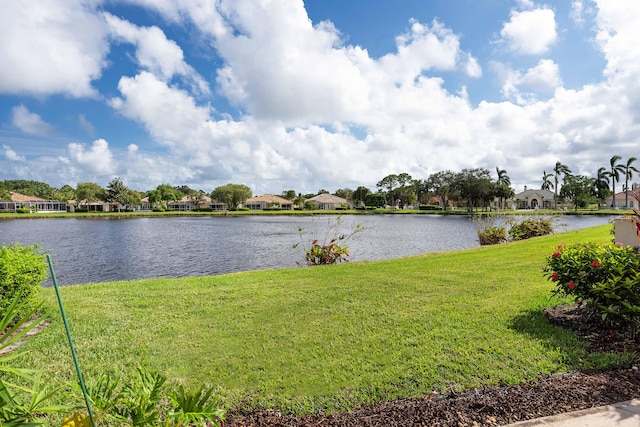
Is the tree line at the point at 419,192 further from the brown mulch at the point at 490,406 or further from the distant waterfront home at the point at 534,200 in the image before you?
the brown mulch at the point at 490,406

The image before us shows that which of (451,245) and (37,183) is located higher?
(37,183)

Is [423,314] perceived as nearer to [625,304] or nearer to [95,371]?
[625,304]

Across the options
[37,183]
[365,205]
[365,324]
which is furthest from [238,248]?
[37,183]

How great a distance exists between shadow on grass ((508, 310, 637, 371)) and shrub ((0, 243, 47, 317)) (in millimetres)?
6637

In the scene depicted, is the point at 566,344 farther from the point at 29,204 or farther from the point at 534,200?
the point at 29,204

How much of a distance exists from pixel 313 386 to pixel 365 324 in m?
1.82

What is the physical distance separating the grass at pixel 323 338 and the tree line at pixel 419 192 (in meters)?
70.6

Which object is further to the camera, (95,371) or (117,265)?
(117,265)

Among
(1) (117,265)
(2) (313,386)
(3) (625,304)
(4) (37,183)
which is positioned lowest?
(1) (117,265)

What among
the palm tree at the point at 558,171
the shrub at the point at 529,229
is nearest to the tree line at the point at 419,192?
the palm tree at the point at 558,171

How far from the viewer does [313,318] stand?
5668 millimetres

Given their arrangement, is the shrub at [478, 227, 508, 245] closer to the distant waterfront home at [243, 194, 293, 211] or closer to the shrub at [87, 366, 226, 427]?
the shrub at [87, 366, 226, 427]

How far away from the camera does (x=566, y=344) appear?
4.34 m

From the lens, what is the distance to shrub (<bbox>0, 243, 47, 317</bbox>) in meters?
5.09
